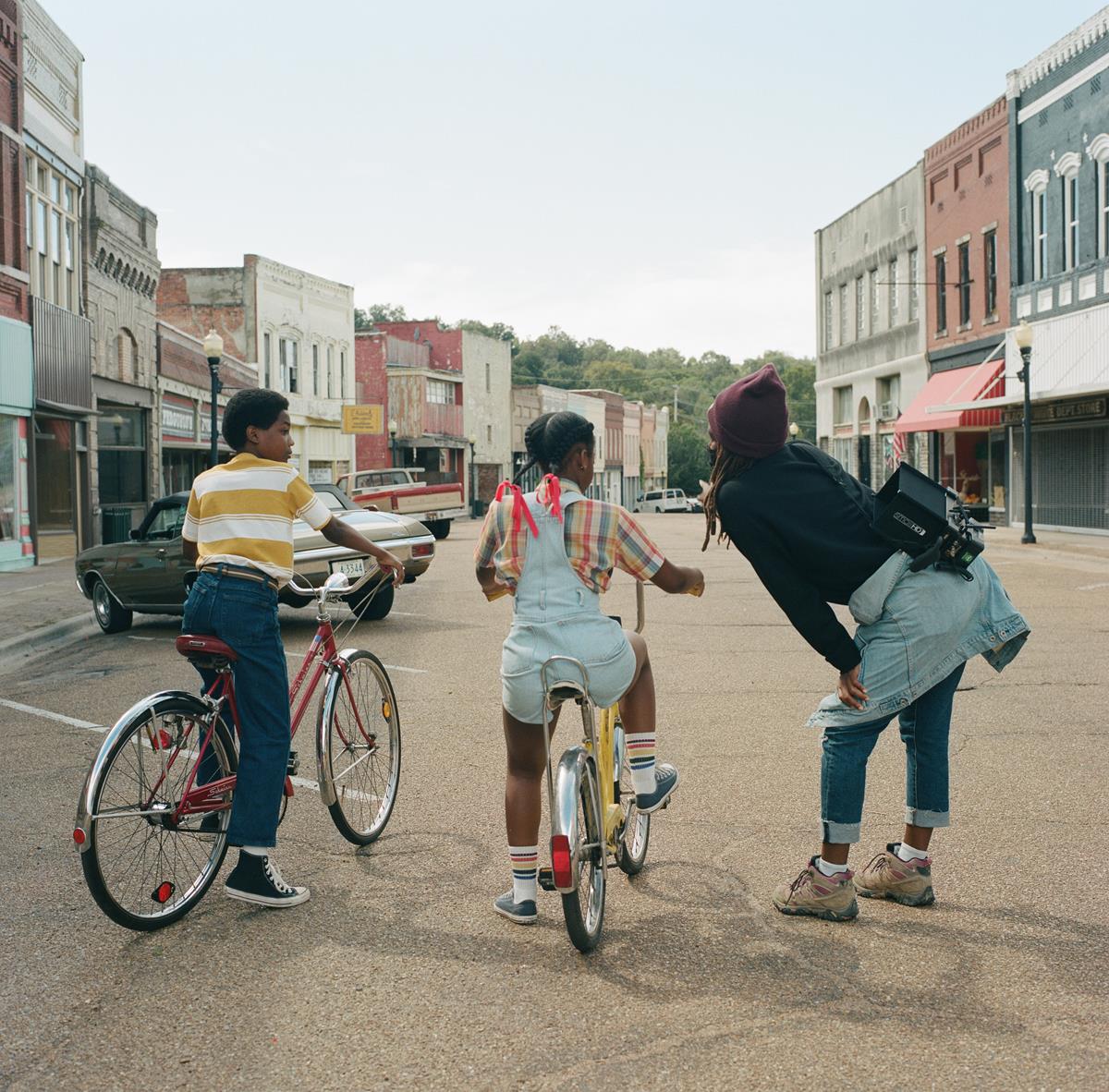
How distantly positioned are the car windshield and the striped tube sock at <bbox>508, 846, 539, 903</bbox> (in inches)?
397

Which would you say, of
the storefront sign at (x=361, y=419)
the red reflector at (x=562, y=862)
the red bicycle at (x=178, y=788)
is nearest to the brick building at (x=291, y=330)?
the storefront sign at (x=361, y=419)

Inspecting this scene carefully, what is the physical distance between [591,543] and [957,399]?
3146 centimetres

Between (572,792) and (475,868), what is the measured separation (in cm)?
130

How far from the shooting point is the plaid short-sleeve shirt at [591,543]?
4273 millimetres

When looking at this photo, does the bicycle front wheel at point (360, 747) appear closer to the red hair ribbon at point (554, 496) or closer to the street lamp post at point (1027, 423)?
the red hair ribbon at point (554, 496)

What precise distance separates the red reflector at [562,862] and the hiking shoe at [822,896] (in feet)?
3.17

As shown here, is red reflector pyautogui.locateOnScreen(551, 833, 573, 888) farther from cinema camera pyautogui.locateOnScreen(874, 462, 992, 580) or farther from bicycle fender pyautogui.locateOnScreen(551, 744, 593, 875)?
cinema camera pyautogui.locateOnScreen(874, 462, 992, 580)

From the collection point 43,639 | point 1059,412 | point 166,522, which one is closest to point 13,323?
point 166,522

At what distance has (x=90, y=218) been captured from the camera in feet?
90.2

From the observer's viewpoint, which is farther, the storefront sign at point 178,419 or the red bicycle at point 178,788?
the storefront sign at point 178,419

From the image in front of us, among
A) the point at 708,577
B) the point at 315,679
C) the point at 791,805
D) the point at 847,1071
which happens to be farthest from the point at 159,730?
the point at 708,577

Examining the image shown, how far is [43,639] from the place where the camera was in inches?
521

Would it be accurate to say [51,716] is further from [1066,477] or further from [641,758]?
[1066,477]

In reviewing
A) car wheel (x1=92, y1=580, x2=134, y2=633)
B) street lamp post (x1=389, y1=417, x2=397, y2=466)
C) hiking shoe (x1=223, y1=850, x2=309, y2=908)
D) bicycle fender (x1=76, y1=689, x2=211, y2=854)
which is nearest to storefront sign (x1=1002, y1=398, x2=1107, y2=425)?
car wheel (x1=92, y1=580, x2=134, y2=633)
